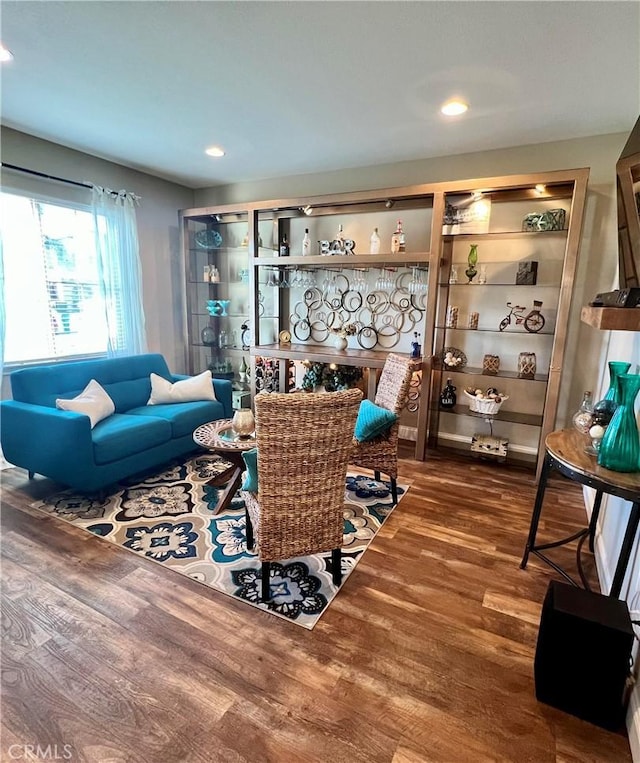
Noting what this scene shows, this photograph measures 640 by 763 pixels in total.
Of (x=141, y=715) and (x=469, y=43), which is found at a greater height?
(x=469, y=43)

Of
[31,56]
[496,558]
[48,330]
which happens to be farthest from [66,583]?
[31,56]

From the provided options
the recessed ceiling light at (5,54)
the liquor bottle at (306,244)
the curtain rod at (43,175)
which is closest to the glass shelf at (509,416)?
the liquor bottle at (306,244)

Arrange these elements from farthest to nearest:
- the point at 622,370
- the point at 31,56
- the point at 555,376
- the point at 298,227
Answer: the point at 298,227 < the point at 555,376 < the point at 31,56 < the point at 622,370

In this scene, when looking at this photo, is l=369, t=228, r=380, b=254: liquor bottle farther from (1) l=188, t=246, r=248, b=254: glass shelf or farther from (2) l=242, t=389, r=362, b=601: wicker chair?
(2) l=242, t=389, r=362, b=601: wicker chair

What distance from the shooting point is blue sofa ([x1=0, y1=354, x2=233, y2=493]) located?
2.65 meters

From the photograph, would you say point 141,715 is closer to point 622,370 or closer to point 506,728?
point 506,728

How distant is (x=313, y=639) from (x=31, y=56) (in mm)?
3376

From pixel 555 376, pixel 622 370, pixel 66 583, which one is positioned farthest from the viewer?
pixel 555 376

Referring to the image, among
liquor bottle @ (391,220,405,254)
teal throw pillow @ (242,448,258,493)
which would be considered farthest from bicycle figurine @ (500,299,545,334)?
teal throw pillow @ (242,448,258,493)

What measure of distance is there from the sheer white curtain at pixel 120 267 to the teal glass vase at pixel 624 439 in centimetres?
426

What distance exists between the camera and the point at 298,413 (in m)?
1.67

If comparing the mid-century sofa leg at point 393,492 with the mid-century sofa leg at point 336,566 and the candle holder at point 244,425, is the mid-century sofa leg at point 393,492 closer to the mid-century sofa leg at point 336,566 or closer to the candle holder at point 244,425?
the mid-century sofa leg at point 336,566

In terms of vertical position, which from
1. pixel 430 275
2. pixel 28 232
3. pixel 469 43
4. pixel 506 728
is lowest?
pixel 506 728

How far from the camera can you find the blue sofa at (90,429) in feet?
8.69
